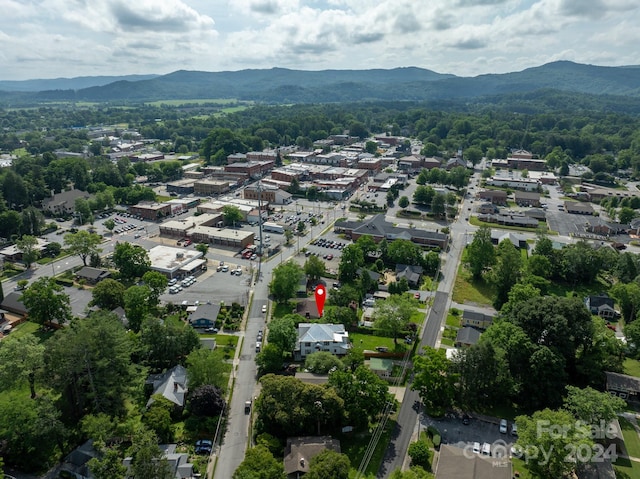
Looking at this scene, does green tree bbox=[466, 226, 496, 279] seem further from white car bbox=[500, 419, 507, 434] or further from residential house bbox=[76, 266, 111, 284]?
residential house bbox=[76, 266, 111, 284]

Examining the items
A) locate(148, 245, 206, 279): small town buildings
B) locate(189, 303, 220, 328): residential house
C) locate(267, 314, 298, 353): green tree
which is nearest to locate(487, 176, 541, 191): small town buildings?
locate(148, 245, 206, 279): small town buildings

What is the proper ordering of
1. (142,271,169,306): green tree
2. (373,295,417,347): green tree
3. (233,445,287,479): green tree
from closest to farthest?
1. (233,445,287,479): green tree
2. (373,295,417,347): green tree
3. (142,271,169,306): green tree

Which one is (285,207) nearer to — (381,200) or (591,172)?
(381,200)

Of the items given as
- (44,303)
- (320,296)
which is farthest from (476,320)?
(44,303)

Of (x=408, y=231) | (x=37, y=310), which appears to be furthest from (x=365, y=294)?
(x=37, y=310)

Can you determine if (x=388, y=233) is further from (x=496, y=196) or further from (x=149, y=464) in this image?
(x=149, y=464)

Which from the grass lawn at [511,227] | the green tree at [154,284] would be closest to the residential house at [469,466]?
the green tree at [154,284]
